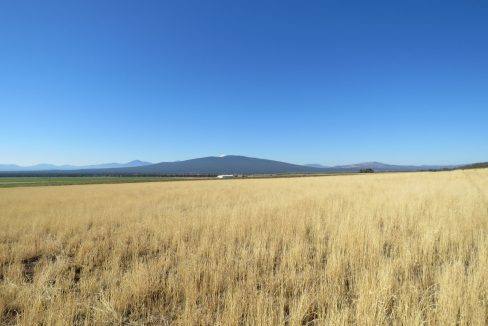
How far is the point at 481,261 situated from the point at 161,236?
669 centimetres

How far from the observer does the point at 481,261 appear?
4.46m

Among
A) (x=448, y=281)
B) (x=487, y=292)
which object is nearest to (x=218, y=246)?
(x=448, y=281)

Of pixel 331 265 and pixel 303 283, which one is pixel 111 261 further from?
pixel 331 265

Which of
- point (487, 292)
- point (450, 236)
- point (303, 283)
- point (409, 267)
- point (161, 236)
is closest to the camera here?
point (487, 292)

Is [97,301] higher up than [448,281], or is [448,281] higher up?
[448,281]

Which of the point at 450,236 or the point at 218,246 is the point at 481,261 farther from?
the point at 218,246

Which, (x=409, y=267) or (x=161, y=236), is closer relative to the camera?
(x=409, y=267)

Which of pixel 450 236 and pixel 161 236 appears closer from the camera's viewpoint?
pixel 450 236

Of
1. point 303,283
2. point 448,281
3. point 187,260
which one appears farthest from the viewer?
point 187,260

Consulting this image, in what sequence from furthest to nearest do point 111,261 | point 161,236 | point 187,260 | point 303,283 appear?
point 161,236 < point 111,261 < point 187,260 < point 303,283

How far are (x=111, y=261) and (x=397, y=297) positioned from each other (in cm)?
505

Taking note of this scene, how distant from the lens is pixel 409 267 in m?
4.68

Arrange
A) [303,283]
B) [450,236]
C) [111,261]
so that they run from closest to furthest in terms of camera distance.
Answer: [303,283] < [111,261] < [450,236]

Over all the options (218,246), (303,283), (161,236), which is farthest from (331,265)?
(161,236)
